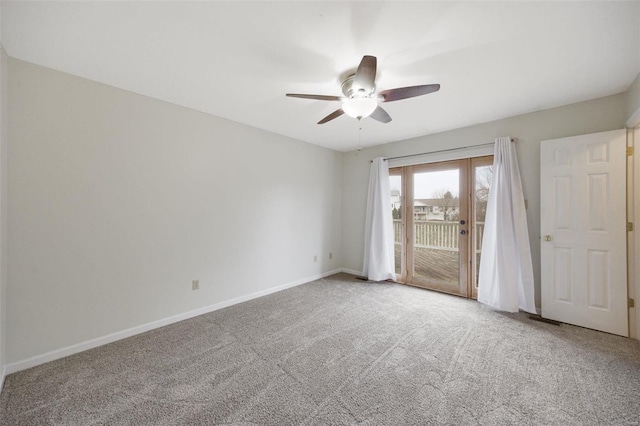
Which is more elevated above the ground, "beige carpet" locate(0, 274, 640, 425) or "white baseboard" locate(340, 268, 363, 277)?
"white baseboard" locate(340, 268, 363, 277)

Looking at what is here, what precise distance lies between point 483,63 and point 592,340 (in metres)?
2.87

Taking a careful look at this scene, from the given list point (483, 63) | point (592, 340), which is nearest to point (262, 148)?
point (483, 63)

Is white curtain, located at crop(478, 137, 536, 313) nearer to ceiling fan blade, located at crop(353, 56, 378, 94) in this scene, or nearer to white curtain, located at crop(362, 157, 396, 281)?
white curtain, located at crop(362, 157, 396, 281)

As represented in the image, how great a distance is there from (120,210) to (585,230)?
4.95 meters

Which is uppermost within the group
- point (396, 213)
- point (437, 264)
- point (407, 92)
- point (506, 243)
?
point (407, 92)

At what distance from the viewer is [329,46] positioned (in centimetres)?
184

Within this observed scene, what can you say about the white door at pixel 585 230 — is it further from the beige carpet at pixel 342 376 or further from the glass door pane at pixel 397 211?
the glass door pane at pixel 397 211

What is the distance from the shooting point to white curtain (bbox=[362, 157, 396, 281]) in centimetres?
435

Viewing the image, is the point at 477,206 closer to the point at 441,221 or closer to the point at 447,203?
the point at 447,203

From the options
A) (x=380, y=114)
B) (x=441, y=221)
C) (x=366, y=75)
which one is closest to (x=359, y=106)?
(x=366, y=75)

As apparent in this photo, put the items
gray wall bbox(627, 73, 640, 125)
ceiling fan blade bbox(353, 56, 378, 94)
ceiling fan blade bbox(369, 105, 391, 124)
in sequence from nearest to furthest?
Result: ceiling fan blade bbox(353, 56, 378, 94), gray wall bbox(627, 73, 640, 125), ceiling fan blade bbox(369, 105, 391, 124)

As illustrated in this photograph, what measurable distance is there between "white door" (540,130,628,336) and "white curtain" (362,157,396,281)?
2030 mm

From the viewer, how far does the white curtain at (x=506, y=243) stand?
3021mm

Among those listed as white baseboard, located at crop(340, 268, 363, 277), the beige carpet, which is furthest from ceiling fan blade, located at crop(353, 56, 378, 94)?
white baseboard, located at crop(340, 268, 363, 277)
